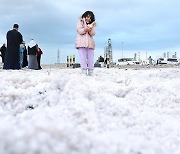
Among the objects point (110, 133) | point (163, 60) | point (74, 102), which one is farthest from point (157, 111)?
point (163, 60)

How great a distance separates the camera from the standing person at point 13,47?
1324cm

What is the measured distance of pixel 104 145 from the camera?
2.54 metres

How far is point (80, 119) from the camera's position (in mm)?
3035

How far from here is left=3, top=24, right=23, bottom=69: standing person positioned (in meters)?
13.2

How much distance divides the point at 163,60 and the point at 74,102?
72390 mm

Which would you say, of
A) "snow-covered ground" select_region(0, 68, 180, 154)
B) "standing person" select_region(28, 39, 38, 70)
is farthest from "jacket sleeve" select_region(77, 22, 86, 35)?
"standing person" select_region(28, 39, 38, 70)

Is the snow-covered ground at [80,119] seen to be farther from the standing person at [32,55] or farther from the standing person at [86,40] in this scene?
the standing person at [32,55]

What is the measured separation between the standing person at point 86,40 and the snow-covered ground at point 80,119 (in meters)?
4.63

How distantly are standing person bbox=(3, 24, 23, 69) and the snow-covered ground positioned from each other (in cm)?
882

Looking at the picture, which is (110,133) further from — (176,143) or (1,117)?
(1,117)

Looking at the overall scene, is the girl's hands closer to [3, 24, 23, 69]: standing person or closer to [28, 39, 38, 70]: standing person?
[3, 24, 23, 69]: standing person

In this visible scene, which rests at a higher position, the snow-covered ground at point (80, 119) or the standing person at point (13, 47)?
the standing person at point (13, 47)

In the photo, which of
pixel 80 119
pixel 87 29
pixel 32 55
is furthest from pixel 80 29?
pixel 32 55

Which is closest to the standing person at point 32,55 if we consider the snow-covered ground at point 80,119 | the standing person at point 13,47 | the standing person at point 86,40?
the standing person at point 13,47
